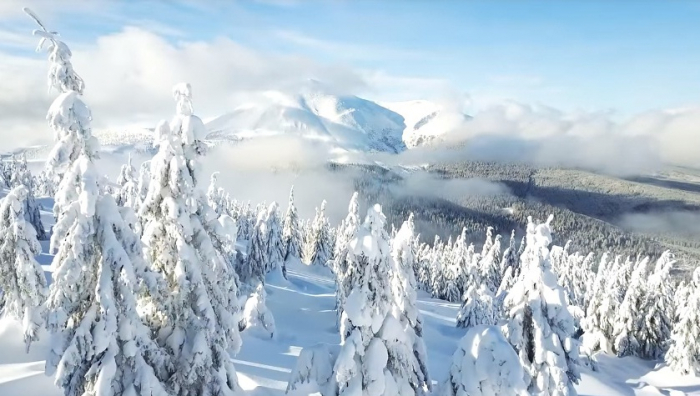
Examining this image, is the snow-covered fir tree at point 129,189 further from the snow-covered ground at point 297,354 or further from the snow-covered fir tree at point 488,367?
the snow-covered fir tree at point 488,367

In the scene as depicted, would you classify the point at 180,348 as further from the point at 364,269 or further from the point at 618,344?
the point at 618,344

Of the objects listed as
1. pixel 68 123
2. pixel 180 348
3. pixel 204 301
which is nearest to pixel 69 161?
pixel 68 123

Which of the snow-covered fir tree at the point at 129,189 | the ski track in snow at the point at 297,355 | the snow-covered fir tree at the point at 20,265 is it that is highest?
the snow-covered fir tree at the point at 129,189

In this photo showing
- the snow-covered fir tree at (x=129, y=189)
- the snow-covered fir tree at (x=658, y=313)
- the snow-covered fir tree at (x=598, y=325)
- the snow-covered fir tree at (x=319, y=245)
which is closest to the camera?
the snow-covered fir tree at (x=129, y=189)

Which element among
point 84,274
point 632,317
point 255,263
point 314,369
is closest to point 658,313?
point 632,317

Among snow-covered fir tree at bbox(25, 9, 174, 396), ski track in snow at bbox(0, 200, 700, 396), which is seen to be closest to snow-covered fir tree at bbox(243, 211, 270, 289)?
ski track in snow at bbox(0, 200, 700, 396)

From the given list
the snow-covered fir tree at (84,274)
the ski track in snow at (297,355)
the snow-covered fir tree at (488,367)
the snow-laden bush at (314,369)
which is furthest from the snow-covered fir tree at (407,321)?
the ski track in snow at (297,355)
